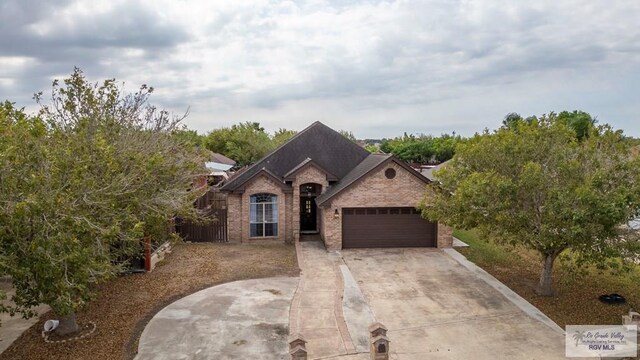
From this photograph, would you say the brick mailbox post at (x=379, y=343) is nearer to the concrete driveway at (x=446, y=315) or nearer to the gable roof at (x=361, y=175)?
the concrete driveway at (x=446, y=315)

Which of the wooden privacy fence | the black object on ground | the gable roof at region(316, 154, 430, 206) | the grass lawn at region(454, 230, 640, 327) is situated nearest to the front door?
the gable roof at region(316, 154, 430, 206)

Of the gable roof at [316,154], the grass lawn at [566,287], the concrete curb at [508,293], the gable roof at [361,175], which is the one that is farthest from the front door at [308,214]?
the grass lawn at [566,287]

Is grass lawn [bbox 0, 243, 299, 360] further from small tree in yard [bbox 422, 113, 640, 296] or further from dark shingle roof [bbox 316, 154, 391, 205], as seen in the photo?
small tree in yard [bbox 422, 113, 640, 296]

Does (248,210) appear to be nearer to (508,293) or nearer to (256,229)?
(256,229)

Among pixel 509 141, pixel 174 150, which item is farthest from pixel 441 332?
pixel 174 150

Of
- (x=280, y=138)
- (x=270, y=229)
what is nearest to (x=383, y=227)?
(x=270, y=229)

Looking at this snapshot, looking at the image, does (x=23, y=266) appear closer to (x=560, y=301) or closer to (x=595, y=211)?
(x=595, y=211)
